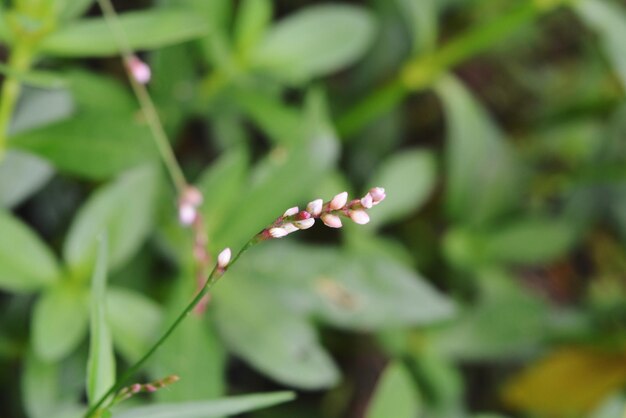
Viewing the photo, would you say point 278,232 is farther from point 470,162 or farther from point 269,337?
point 470,162

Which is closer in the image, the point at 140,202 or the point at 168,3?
the point at 140,202

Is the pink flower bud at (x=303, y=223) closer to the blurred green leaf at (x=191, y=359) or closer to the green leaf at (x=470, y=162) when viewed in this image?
the blurred green leaf at (x=191, y=359)

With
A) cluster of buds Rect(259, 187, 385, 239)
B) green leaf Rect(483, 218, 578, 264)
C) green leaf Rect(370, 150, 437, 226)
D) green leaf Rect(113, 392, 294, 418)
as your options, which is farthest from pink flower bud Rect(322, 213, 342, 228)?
green leaf Rect(483, 218, 578, 264)

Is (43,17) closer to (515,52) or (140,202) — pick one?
(140,202)

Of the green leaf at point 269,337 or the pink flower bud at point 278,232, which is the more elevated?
the pink flower bud at point 278,232

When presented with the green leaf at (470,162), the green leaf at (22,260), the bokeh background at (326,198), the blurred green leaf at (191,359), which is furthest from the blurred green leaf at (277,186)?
the green leaf at (470,162)

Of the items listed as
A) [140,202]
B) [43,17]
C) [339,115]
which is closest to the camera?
[43,17]

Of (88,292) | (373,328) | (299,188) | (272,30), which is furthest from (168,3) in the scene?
(373,328)
